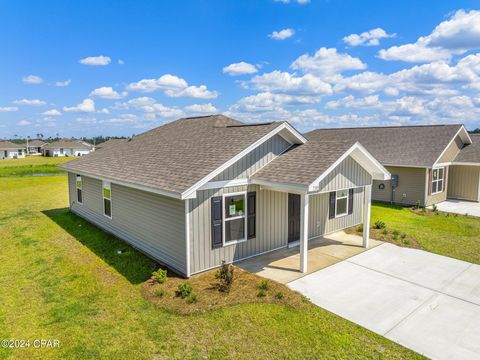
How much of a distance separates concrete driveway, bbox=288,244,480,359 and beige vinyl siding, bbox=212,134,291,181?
11.1ft

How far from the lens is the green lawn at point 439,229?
11188 millimetres

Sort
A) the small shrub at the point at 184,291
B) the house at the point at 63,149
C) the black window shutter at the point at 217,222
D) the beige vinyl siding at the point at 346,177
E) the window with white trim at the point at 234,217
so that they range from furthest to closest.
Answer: the house at the point at 63,149
the beige vinyl siding at the point at 346,177
the window with white trim at the point at 234,217
the black window shutter at the point at 217,222
the small shrub at the point at 184,291

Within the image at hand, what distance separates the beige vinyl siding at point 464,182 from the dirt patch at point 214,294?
63.0 ft

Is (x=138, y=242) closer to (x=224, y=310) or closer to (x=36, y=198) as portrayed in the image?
(x=224, y=310)

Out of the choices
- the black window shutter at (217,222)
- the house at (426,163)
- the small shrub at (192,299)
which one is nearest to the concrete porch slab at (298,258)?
the black window shutter at (217,222)

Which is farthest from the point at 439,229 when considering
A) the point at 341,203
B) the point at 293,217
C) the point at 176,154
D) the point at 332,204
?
the point at 176,154

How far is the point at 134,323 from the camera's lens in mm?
6566

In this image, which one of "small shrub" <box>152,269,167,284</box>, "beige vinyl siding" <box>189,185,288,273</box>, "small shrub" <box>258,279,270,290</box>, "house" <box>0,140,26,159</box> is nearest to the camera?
"small shrub" <box>258,279,270,290</box>

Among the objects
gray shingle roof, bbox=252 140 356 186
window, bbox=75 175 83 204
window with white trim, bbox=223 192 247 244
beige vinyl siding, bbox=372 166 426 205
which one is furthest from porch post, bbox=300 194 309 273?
beige vinyl siding, bbox=372 166 426 205

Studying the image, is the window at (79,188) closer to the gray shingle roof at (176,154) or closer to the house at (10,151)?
the gray shingle roof at (176,154)

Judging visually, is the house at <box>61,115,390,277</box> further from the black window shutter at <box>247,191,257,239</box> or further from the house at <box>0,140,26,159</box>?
the house at <box>0,140,26,159</box>

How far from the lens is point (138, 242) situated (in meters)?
10.9

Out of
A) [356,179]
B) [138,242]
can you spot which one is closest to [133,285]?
[138,242]

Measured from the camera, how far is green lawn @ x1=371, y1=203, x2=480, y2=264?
11188mm
